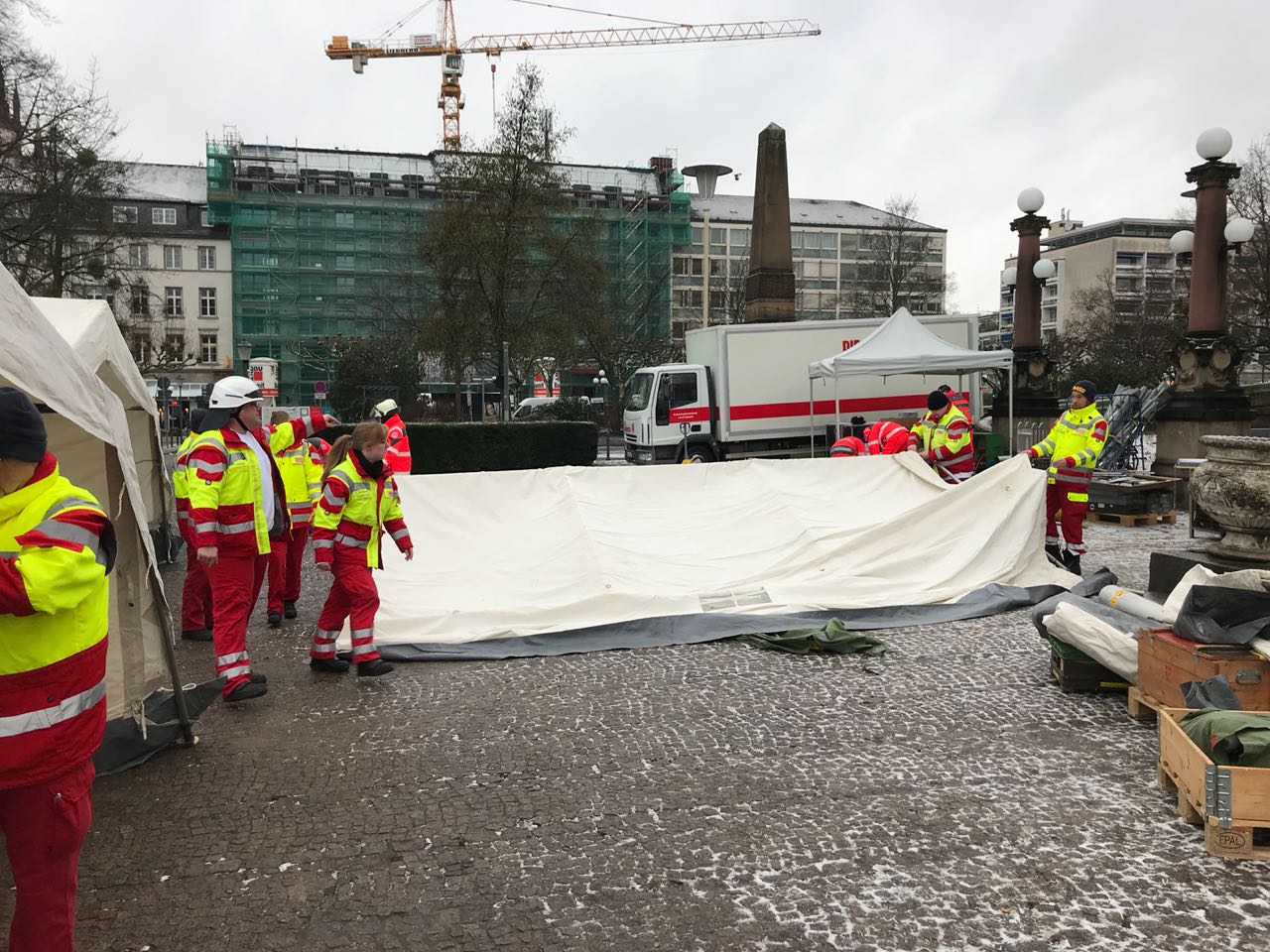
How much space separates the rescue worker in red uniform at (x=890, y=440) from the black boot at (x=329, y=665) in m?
6.49

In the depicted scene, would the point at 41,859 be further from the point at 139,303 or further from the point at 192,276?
the point at 192,276

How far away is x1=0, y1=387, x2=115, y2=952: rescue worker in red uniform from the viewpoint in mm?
2633

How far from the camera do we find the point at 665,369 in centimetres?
2128

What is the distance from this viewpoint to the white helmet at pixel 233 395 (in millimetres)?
6184

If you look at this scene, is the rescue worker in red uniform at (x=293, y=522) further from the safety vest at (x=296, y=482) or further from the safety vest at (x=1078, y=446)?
the safety vest at (x=1078, y=446)

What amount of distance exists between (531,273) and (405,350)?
15447 mm

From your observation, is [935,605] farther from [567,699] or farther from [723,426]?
[723,426]

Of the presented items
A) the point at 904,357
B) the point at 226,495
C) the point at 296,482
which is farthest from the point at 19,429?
the point at 904,357

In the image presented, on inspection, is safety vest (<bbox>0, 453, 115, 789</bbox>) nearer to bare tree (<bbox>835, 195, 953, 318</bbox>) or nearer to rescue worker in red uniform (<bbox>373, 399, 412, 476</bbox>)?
rescue worker in red uniform (<bbox>373, 399, 412, 476</bbox>)

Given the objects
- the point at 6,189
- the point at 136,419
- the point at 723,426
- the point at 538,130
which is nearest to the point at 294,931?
the point at 136,419

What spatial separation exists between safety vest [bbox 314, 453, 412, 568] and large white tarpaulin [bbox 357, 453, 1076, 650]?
98 centimetres

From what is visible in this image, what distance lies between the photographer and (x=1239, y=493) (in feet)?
23.6

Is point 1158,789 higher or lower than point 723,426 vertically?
lower

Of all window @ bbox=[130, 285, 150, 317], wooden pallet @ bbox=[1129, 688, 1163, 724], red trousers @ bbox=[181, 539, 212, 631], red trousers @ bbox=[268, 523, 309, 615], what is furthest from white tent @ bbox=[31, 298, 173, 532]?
window @ bbox=[130, 285, 150, 317]
